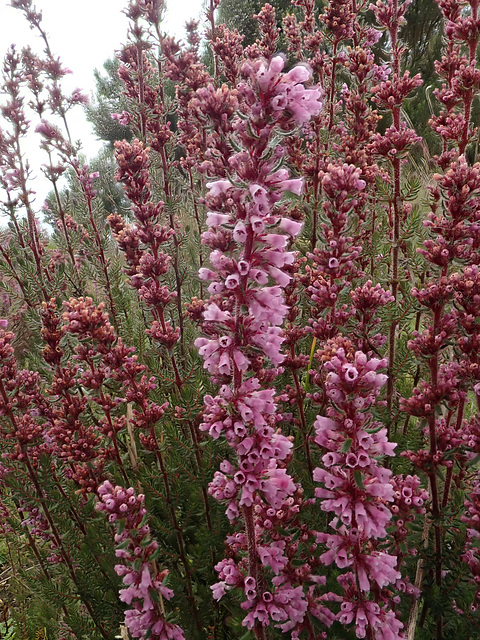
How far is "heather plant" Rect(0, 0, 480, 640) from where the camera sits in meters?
1.73

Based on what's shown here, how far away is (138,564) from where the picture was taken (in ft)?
6.40

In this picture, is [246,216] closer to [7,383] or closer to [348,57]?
[7,383]

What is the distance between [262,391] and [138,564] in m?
0.93

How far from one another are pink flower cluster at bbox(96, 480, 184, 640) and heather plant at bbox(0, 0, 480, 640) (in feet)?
0.04

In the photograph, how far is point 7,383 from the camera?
9.20 feet

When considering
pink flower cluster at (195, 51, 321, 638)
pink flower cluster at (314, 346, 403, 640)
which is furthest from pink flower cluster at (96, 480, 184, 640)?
pink flower cluster at (314, 346, 403, 640)

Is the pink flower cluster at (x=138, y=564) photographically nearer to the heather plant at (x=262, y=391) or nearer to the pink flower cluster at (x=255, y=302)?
the heather plant at (x=262, y=391)

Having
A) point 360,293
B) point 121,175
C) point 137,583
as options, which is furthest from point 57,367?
point 360,293

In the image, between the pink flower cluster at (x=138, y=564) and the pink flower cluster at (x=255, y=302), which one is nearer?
the pink flower cluster at (x=255, y=302)

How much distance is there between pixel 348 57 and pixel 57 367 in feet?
12.4

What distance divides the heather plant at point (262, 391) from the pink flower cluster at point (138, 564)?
0.01 metres

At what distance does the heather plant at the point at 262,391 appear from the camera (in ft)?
5.67

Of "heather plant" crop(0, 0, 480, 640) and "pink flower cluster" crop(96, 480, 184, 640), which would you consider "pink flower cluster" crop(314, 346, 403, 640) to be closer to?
"heather plant" crop(0, 0, 480, 640)

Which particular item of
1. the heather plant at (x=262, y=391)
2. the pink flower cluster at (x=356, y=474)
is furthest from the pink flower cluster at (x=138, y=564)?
the pink flower cluster at (x=356, y=474)
